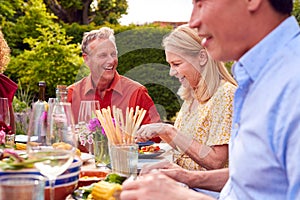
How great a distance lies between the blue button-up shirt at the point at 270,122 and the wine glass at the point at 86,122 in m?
1.11

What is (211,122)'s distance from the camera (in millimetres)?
2289

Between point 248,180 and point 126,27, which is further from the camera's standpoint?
point 126,27

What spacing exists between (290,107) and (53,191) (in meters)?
0.66

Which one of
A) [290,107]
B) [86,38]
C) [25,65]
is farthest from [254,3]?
[25,65]

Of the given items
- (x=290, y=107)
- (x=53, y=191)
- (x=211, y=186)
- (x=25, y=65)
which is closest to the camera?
(x=290, y=107)

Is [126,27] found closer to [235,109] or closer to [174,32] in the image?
[174,32]

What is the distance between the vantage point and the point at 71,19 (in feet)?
38.3

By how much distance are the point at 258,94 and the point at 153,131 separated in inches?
42.7

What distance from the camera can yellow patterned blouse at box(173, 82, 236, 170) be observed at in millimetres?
2199

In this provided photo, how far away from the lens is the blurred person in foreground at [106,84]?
3.39m

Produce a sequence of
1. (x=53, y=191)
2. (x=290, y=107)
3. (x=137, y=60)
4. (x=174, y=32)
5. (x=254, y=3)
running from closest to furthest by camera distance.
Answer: (x=290, y=107)
(x=254, y=3)
(x=53, y=191)
(x=174, y=32)
(x=137, y=60)

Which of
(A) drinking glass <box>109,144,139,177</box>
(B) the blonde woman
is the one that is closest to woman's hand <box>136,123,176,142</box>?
(B) the blonde woman

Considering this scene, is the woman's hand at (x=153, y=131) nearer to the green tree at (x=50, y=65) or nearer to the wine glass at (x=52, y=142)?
the wine glass at (x=52, y=142)

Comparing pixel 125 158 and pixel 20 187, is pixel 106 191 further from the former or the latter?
pixel 125 158
